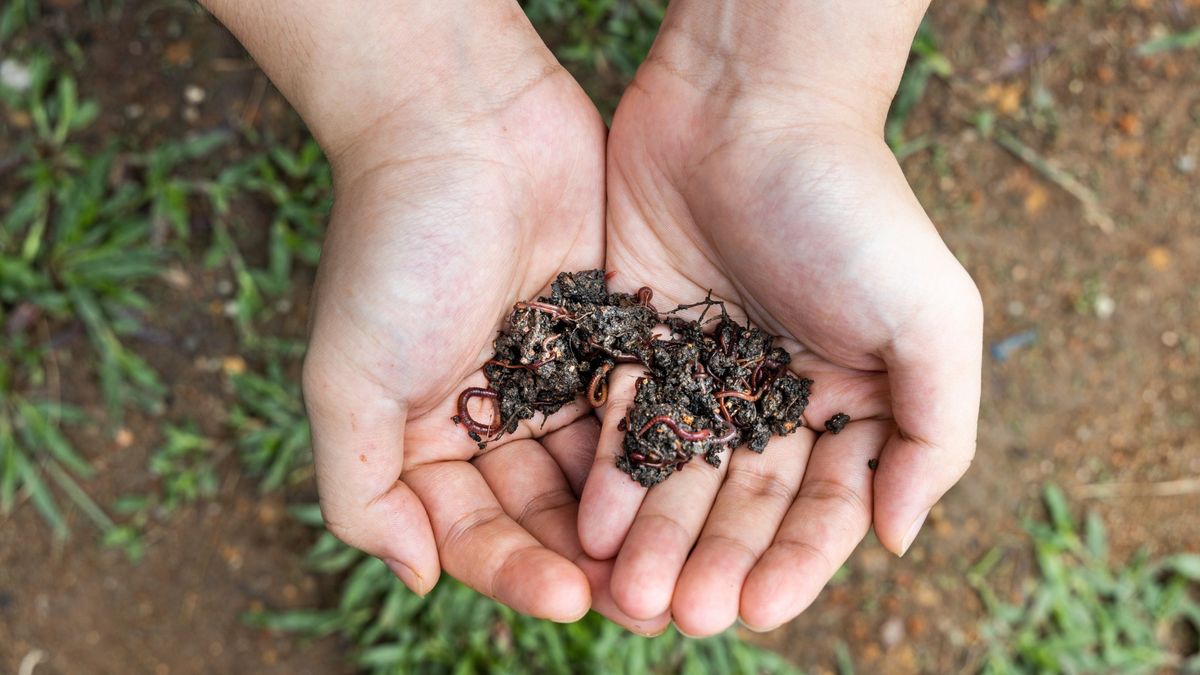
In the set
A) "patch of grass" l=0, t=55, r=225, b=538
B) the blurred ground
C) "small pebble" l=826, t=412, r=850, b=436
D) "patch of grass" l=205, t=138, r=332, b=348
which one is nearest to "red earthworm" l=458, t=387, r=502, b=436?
"small pebble" l=826, t=412, r=850, b=436

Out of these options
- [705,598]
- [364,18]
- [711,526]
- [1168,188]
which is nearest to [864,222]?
[711,526]

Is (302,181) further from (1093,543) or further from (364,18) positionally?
(1093,543)

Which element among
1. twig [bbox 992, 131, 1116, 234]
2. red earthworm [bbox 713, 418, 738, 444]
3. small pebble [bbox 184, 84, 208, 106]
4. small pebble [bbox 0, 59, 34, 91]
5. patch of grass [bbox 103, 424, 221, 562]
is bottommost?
patch of grass [bbox 103, 424, 221, 562]

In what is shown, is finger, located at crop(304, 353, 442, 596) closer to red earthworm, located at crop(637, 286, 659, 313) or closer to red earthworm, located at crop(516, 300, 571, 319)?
red earthworm, located at crop(516, 300, 571, 319)

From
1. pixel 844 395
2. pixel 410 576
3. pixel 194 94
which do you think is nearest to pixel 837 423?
pixel 844 395

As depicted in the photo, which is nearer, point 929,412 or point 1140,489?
point 929,412

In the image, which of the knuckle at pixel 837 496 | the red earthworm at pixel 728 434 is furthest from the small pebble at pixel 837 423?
the red earthworm at pixel 728 434

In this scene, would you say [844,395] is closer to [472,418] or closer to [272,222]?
[472,418]
